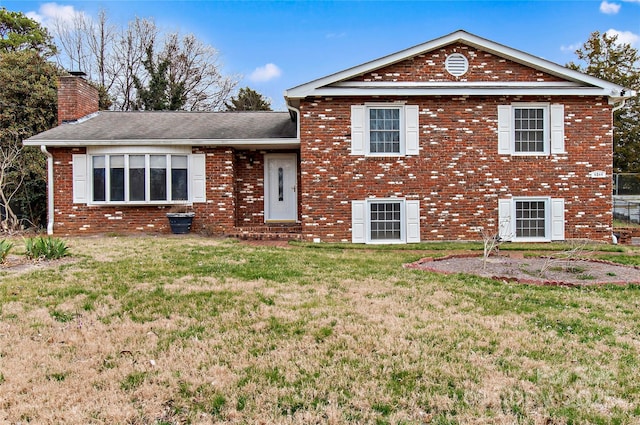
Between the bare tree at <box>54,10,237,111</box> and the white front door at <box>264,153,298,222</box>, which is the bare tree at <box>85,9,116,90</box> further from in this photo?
the white front door at <box>264,153,298,222</box>

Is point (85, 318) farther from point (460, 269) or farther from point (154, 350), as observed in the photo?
point (460, 269)

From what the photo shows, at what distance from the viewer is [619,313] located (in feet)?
17.1

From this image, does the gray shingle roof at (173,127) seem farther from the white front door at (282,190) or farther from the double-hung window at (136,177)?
the white front door at (282,190)

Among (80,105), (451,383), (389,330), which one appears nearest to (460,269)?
(389,330)

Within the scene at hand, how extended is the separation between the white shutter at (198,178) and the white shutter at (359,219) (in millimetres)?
4367

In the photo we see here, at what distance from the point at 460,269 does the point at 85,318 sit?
564 cm

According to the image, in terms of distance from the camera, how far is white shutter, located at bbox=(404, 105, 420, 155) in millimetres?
12469

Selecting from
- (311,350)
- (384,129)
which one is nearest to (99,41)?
(384,129)

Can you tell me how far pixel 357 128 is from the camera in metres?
12.4

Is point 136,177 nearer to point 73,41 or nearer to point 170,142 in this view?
point 170,142

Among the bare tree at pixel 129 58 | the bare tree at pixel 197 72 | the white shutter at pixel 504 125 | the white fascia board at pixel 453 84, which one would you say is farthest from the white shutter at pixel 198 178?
the bare tree at pixel 197 72

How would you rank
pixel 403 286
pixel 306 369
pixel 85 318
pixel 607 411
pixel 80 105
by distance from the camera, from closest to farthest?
pixel 607 411
pixel 306 369
pixel 85 318
pixel 403 286
pixel 80 105

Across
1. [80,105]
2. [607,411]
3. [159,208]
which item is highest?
[80,105]

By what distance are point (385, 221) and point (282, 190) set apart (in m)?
3.52
